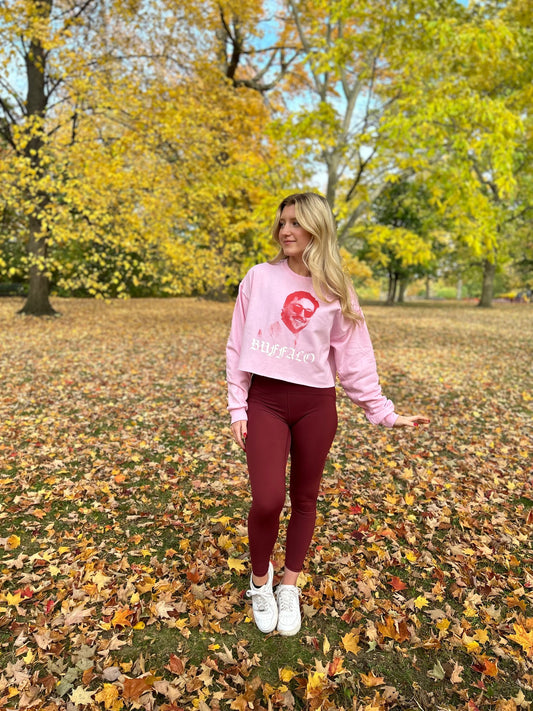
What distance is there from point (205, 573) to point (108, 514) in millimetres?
1211

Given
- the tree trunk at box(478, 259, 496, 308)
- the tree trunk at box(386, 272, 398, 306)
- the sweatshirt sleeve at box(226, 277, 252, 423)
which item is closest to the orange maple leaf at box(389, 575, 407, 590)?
the sweatshirt sleeve at box(226, 277, 252, 423)

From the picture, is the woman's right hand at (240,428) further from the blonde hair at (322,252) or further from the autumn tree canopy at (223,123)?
the autumn tree canopy at (223,123)

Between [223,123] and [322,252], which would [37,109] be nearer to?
[223,123]

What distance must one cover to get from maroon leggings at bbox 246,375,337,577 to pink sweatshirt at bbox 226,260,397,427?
0.24ft

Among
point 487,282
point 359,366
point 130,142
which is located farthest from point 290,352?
point 487,282

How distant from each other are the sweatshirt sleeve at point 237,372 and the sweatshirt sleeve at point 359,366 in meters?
0.51

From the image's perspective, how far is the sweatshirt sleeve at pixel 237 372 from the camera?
226 cm

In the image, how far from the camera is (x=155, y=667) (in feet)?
7.65

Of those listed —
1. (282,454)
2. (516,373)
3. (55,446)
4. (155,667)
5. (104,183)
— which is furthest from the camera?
(104,183)

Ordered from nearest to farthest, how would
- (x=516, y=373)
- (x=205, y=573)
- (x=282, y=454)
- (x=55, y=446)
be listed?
(x=282, y=454)
(x=205, y=573)
(x=55, y=446)
(x=516, y=373)

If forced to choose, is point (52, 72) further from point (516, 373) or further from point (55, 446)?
point (516, 373)

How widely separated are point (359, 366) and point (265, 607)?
5.07ft

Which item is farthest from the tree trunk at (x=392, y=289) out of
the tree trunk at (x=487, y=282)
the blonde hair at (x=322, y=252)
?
the blonde hair at (x=322, y=252)

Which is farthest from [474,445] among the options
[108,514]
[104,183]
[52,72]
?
[52,72]
